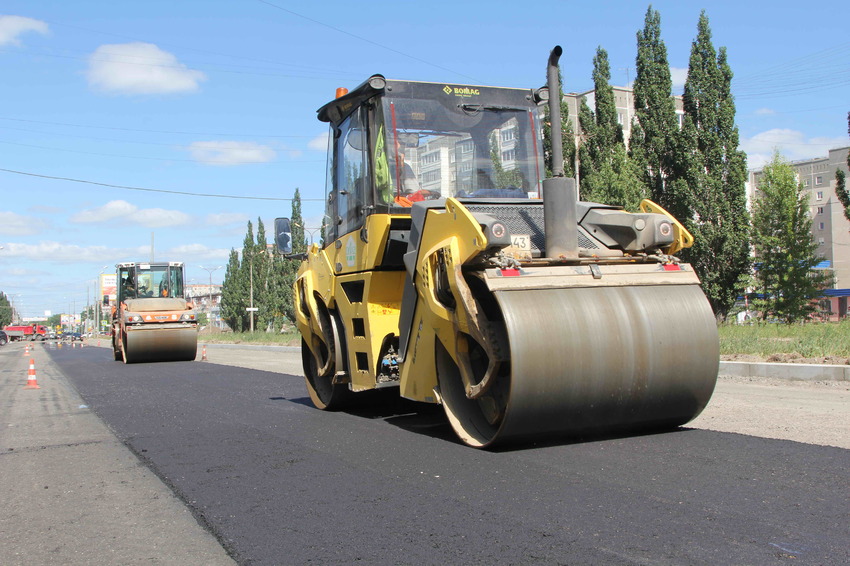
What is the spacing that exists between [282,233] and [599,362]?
4512 millimetres

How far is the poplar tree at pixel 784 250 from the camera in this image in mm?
35000

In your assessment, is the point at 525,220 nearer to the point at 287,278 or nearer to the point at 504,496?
the point at 504,496

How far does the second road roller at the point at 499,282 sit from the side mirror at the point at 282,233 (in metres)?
0.81

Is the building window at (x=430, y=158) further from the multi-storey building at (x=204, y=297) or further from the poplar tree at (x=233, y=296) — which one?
the multi-storey building at (x=204, y=297)

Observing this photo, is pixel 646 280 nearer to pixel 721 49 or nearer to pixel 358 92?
pixel 358 92

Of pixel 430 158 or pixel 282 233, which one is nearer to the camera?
pixel 430 158

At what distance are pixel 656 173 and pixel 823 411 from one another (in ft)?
77.6

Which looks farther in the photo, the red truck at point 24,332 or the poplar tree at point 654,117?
the red truck at point 24,332

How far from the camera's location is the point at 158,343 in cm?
2370

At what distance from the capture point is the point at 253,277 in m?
67.1

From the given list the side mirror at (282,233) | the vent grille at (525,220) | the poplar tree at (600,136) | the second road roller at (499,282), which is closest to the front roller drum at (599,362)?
the second road roller at (499,282)

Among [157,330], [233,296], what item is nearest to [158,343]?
[157,330]

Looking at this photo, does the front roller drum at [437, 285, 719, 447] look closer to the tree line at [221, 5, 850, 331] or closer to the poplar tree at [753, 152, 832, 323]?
the tree line at [221, 5, 850, 331]

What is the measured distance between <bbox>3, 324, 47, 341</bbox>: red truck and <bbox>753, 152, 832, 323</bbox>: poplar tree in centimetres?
8037
